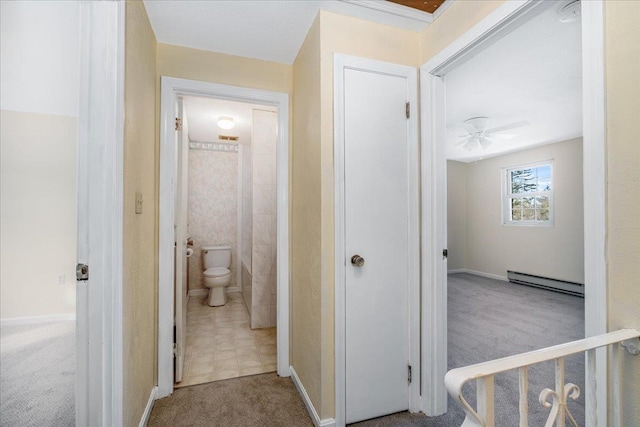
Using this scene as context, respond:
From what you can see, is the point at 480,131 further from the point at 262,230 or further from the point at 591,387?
the point at 591,387

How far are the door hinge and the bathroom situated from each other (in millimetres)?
1390

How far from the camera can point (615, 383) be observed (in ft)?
2.90

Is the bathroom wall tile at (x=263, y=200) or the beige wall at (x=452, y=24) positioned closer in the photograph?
the beige wall at (x=452, y=24)

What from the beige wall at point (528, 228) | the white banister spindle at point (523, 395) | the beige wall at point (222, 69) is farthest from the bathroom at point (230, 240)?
the beige wall at point (528, 228)

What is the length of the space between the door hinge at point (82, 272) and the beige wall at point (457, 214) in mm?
6207

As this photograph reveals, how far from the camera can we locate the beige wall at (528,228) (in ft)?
14.6

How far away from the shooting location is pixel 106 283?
112 cm

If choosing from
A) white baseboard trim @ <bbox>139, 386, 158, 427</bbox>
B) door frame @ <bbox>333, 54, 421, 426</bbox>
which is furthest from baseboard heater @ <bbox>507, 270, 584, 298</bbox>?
white baseboard trim @ <bbox>139, 386, 158, 427</bbox>

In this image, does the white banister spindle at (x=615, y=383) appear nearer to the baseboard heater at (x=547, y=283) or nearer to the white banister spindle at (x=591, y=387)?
the white banister spindle at (x=591, y=387)

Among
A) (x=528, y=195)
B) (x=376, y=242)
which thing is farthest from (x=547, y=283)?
(x=376, y=242)

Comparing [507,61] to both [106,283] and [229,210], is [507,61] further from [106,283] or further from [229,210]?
[229,210]

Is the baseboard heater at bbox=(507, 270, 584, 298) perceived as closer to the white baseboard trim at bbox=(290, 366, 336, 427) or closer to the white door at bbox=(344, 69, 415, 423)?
the white door at bbox=(344, 69, 415, 423)

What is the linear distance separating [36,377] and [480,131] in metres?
5.02

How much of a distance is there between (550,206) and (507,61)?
3617mm
